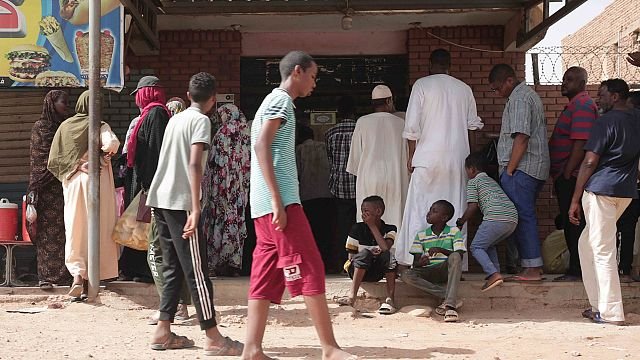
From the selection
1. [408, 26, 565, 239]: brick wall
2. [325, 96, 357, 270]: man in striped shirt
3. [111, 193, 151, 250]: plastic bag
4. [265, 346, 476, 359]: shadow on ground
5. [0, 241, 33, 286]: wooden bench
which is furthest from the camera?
[408, 26, 565, 239]: brick wall

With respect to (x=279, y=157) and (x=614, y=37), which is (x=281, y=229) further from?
(x=614, y=37)

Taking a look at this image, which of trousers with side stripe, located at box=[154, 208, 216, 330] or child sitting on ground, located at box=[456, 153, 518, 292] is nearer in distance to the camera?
trousers with side stripe, located at box=[154, 208, 216, 330]

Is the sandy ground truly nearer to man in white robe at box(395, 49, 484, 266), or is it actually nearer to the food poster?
man in white robe at box(395, 49, 484, 266)

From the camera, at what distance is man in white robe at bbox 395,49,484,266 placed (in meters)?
7.95

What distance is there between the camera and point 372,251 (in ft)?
24.6

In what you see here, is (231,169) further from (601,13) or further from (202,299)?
(601,13)

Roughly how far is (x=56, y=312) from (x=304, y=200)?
2826 millimetres

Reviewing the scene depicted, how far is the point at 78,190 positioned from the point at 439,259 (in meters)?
3.16

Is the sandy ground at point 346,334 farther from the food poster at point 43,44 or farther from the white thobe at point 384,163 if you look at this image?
the food poster at point 43,44

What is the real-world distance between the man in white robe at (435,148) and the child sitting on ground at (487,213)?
170 millimetres

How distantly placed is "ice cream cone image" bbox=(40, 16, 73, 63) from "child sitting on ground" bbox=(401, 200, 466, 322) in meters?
3.67

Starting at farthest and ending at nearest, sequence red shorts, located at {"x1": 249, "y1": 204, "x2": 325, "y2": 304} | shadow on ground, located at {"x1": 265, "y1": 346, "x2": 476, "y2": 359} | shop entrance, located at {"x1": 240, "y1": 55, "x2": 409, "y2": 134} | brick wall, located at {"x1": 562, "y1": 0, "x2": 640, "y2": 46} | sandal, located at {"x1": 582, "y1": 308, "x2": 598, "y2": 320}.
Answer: brick wall, located at {"x1": 562, "y1": 0, "x2": 640, "y2": 46}
shop entrance, located at {"x1": 240, "y1": 55, "x2": 409, "y2": 134}
sandal, located at {"x1": 582, "y1": 308, "x2": 598, "y2": 320}
shadow on ground, located at {"x1": 265, "y1": 346, "x2": 476, "y2": 359}
red shorts, located at {"x1": 249, "y1": 204, "x2": 325, "y2": 304}

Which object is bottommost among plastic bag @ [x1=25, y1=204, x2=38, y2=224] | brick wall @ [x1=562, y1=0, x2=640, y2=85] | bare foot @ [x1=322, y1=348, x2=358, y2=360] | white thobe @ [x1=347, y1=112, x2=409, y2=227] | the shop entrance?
bare foot @ [x1=322, y1=348, x2=358, y2=360]

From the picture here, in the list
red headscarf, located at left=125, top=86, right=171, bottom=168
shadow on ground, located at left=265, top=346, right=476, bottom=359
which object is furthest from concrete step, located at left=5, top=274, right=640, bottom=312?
shadow on ground, located at left=265, top=346, right=476, bottom=359
